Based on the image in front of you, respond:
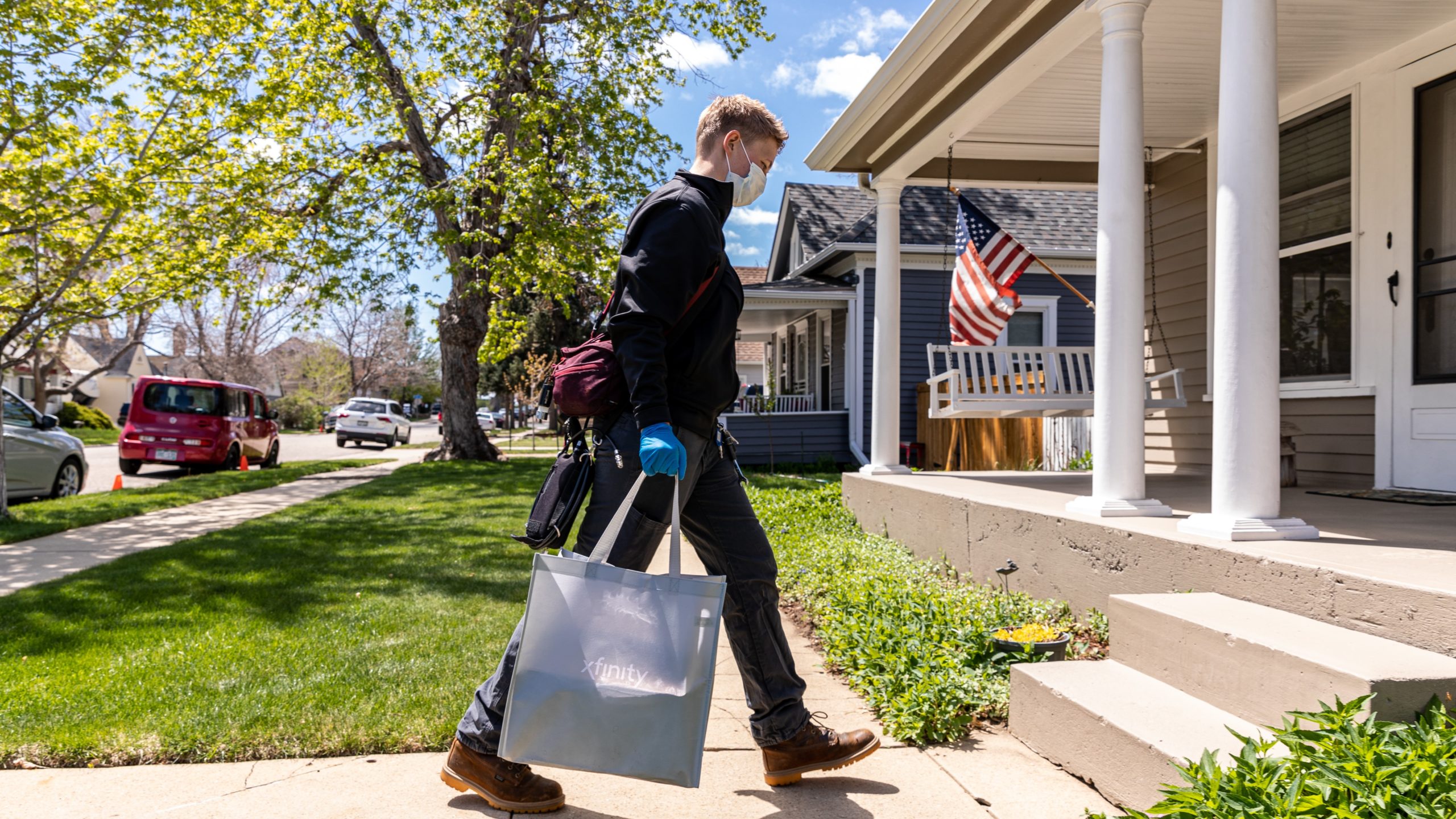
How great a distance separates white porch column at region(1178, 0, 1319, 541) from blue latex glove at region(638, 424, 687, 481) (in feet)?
7.49

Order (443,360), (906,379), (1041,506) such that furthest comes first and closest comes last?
1. (443,360)
2. (906,379)
3. (1041,506)

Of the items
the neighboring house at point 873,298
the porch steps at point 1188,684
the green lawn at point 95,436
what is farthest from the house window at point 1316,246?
the green lawn at point 95,436

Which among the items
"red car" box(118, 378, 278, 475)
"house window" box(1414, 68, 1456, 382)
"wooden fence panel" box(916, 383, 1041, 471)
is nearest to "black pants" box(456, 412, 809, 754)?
"house window" box(1414, 68, 1456, 382)

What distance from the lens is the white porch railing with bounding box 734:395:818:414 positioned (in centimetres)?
1739

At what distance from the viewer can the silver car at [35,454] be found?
10812 mm

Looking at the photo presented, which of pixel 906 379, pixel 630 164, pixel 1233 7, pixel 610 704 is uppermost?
pixel 630 164

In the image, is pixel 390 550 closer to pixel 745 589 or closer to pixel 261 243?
pixel 745 589

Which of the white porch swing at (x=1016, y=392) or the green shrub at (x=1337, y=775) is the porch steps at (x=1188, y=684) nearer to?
the green shrub at (x=1337, y=775)

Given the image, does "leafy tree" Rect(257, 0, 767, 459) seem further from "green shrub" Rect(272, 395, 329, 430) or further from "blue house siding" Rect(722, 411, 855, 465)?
"green shrub" Rect(272, 395, 329, 430)

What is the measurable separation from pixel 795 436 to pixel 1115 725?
1469 centimetres

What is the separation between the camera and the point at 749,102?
8.99ft

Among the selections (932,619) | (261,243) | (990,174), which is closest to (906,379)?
(990,174)

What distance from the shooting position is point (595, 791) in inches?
111

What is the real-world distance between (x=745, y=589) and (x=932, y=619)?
1.62 meters
